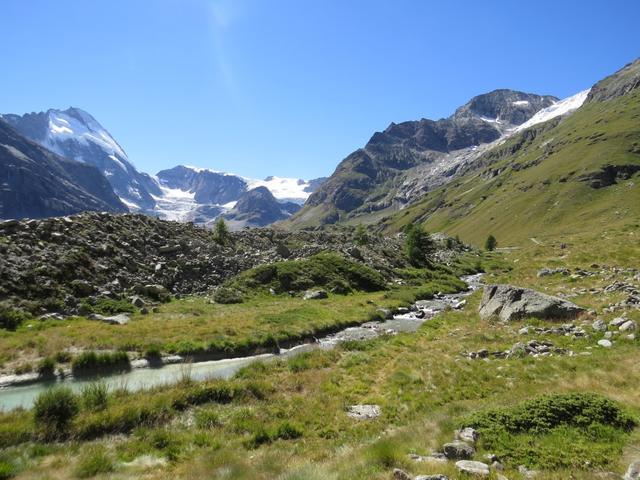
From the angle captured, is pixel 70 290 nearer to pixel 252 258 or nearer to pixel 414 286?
pixel 252 258

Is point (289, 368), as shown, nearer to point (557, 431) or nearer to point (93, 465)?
point (93, 465)

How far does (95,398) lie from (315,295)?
37.0 meters

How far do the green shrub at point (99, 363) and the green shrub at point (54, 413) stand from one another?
29.4 feet

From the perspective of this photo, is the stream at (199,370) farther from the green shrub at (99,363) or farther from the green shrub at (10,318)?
the green shrub at (10,318)

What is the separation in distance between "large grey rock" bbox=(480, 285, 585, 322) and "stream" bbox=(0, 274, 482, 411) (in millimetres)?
7664

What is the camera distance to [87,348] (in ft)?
90.7

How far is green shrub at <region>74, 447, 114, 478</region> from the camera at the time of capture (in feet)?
43.7

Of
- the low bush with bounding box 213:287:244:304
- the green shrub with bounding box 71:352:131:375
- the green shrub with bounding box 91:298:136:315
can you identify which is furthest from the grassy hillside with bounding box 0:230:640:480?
the low bush with bounding box 213:287:244:304

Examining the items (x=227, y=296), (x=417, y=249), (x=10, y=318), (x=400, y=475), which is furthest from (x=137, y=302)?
(x=417, y=249)

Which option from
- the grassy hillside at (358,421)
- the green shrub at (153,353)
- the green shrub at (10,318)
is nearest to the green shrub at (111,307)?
the green shrub at (10,318)

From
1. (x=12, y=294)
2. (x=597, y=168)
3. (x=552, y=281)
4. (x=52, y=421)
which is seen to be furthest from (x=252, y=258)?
(x=597, y=168)

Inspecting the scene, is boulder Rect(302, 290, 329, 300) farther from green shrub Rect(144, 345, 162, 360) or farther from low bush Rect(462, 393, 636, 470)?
low bush Rect(462, 393, 636, 470)

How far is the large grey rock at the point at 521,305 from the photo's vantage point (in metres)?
30.4

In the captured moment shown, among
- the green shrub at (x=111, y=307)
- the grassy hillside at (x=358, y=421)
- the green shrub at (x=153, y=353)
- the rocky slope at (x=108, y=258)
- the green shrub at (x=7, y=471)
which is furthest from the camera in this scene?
the green shrub at (x=111, y=307)
